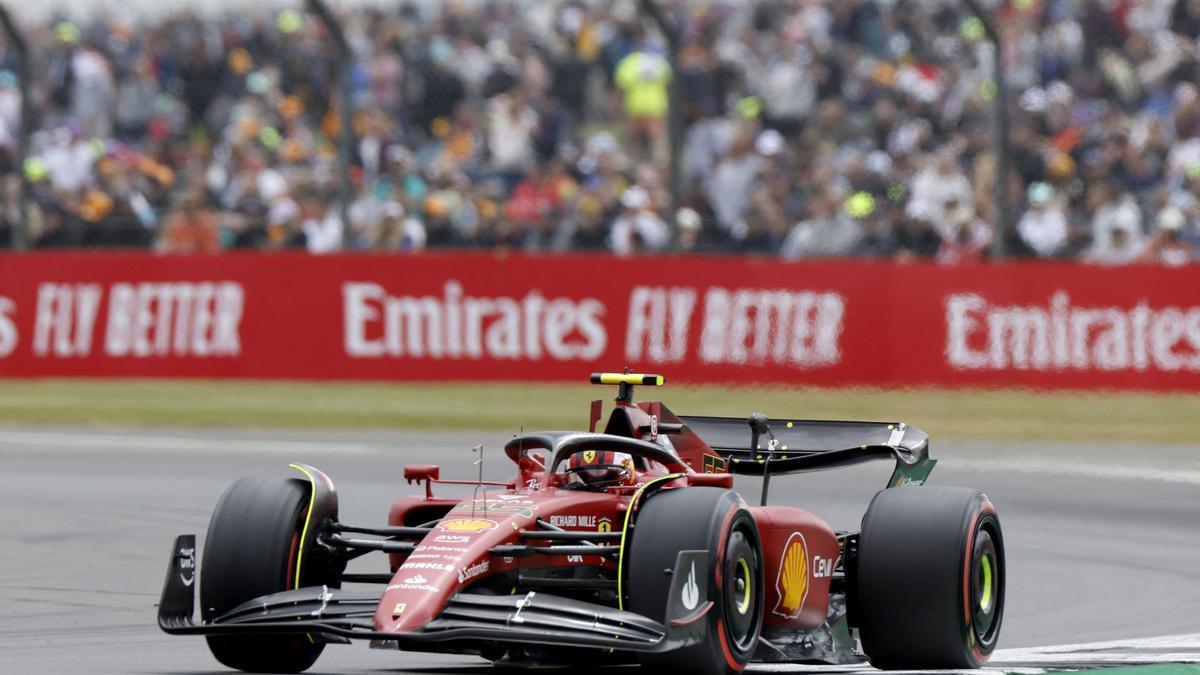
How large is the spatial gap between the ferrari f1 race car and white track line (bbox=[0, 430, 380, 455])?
849 centimetres

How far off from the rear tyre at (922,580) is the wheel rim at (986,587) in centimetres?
1

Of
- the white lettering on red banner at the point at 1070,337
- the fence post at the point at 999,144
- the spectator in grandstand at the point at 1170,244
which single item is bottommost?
the white lettering on red banner at the point at 1070,337

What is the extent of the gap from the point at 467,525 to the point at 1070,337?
1316 centimetres

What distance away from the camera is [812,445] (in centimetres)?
884

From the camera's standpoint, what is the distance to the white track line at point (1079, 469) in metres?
15.1

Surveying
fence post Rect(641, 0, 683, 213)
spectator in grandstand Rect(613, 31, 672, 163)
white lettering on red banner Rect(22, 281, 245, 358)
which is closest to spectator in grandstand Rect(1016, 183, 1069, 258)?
fence post Rect(641, 0, 683, 213)

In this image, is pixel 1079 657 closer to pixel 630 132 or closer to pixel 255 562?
pixel 255 562

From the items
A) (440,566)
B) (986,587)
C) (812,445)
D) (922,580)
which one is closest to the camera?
(440,566)

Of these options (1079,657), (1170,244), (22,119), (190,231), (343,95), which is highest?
(343,95)

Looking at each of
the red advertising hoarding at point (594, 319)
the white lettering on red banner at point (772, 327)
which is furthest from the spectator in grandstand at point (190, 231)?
the white lettering on red banner at point (772, 327)

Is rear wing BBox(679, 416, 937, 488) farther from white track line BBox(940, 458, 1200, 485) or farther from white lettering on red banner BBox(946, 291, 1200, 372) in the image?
white lettering on red banner BBox(946, 291, 1200, 372)

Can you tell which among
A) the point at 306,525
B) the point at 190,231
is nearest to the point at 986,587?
the point at 306,525

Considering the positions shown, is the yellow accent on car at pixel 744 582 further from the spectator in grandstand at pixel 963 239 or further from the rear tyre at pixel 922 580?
the spectator in grandstand at pixel 963 239

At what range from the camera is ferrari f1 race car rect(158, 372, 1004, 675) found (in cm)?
649
